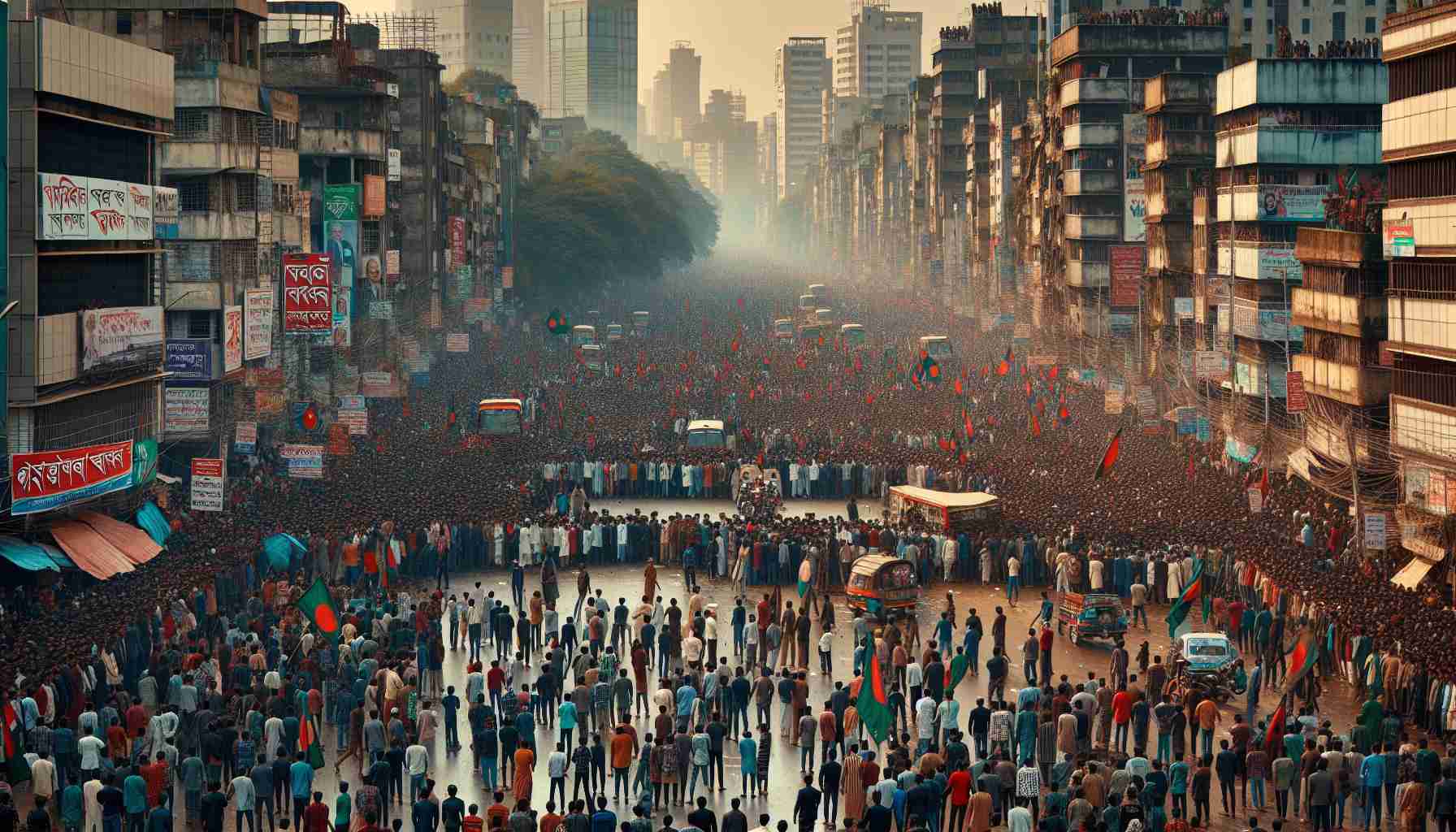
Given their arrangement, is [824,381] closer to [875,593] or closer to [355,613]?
[875,593]

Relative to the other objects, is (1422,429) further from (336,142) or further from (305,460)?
(336,142)

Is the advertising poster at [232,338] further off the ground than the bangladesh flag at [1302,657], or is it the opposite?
the advertising poster at [232,338]

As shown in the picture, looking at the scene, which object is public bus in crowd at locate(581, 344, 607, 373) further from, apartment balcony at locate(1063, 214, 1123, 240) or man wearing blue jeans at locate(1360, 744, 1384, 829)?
man wearing blue jeans at locate(1360, 744, 1384, 829)

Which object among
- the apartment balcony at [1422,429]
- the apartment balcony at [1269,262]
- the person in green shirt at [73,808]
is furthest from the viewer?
the apartment balcony at [1269,262]

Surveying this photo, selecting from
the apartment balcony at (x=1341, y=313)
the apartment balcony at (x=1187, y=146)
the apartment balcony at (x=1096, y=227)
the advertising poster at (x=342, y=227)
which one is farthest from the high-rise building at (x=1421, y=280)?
the apartment balcony at (x=1096, y=227)

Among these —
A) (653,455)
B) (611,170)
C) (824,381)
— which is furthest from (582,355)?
(611,170)

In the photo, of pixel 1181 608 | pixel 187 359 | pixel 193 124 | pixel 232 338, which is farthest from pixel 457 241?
pixel 1181 608

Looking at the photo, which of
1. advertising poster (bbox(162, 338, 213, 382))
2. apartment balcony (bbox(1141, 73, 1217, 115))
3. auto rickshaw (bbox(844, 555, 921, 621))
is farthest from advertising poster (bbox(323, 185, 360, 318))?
auto rickshaw (bbox(844, 555, 921, 621))

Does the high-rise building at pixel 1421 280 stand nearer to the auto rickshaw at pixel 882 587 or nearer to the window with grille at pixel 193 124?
the auto rickshaw at pixel 882 587
